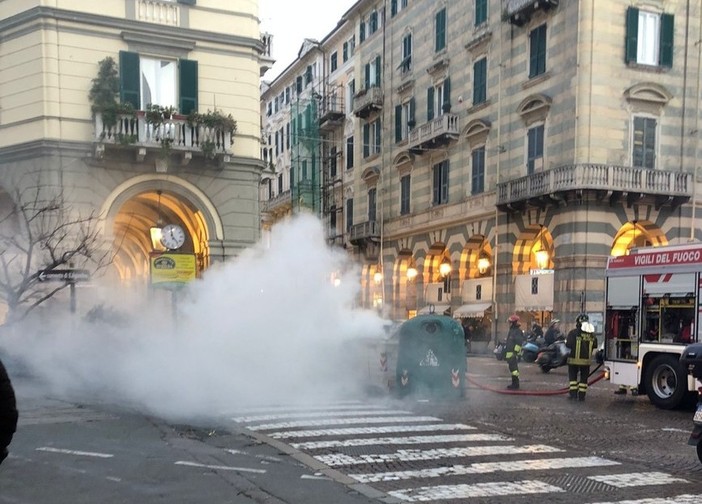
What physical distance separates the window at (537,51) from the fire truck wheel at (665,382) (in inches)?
670

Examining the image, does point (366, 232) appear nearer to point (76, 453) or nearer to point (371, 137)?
point (371, 137)

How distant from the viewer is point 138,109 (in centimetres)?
2078

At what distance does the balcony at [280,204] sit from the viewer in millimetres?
49938

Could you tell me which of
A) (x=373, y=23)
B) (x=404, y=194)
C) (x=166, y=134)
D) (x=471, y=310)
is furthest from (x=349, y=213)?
(x=166, y=134)

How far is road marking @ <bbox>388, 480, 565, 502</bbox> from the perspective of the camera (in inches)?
266

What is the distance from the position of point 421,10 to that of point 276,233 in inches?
982

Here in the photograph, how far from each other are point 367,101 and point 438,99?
644 centimetres

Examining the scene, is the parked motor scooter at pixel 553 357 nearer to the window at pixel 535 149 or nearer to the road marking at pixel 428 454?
the window at pixel 535 149

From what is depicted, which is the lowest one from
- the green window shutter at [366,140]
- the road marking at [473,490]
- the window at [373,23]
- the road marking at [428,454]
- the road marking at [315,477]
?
the road marking at [428,454]

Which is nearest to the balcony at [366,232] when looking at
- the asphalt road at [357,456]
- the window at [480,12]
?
the window at [480,12]

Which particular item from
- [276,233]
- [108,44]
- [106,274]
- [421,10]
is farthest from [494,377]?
[421,10]

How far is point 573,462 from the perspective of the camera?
828 cm

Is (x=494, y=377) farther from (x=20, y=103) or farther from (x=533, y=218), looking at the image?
(x=20, y=103)

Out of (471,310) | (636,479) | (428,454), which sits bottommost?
(471,310)
